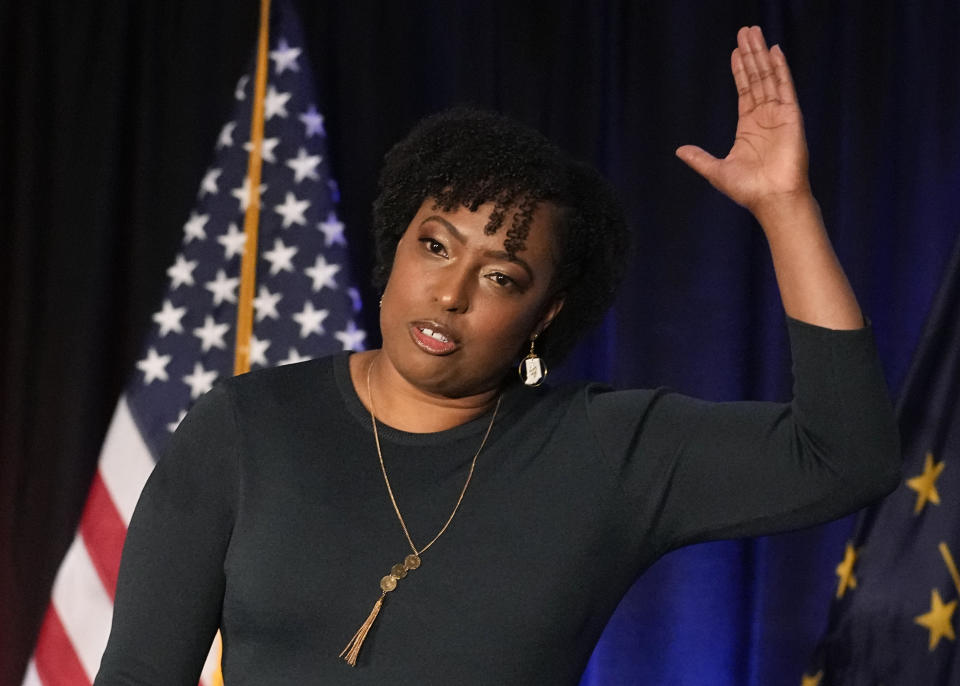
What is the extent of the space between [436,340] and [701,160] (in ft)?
1.30

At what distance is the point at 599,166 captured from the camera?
272cm

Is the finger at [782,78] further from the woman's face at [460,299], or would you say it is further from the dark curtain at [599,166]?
the dark curtain at [599,166]

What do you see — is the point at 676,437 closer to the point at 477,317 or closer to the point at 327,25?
the point at 477,317

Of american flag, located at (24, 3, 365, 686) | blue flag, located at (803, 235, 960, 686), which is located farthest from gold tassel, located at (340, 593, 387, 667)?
american flag, located at (24, 3, 365, 686)

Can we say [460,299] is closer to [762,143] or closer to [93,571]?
[762,143]

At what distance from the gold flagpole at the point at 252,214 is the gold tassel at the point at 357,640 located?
1.64 meters

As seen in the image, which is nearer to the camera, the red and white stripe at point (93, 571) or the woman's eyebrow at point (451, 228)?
the woman's eyebrow at point (451, 228)

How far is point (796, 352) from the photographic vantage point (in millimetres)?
1271

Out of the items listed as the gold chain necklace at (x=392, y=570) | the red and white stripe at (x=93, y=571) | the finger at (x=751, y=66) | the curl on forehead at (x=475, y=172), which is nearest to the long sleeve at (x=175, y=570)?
the gold chain necklace at (x=392, y=570)

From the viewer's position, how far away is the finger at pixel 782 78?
134 centimetres

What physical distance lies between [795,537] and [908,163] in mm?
866

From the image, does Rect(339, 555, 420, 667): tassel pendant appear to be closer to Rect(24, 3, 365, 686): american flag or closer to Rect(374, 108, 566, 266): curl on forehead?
Rect(374, 108, 566, 266): curl on forehead

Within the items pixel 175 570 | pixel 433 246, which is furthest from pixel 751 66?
pixel 175 570

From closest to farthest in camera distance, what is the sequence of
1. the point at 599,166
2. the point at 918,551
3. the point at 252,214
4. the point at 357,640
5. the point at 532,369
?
the point at 357,640
the point at 532,369
the point at 918,551
the point at 599,166
the point at 252,214
